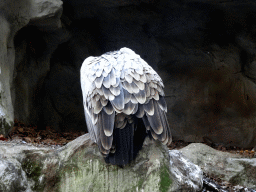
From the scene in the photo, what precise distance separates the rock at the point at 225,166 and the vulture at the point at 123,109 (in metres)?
1.95

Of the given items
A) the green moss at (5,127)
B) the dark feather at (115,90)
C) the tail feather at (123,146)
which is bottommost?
the green moss at (5,127)

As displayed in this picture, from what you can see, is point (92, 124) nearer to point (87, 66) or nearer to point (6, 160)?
point (87, 66)

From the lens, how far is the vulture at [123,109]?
2.28 metres

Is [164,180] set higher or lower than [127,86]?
lower

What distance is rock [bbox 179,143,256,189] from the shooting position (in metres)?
4.03

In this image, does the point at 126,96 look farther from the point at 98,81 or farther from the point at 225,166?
the point at 225,166

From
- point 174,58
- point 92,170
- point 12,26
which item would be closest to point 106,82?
point 92,170

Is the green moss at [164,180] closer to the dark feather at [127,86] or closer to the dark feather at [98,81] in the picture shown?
the dark feather at [127,86]

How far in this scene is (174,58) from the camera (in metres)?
7.41

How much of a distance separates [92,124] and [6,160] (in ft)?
2.34


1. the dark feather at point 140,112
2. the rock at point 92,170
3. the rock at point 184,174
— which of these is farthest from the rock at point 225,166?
the dark feather at point 140,112

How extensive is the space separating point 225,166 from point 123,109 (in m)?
2.53

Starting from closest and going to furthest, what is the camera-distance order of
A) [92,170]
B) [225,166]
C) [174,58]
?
[92,170] < [225,166] < [174,58]

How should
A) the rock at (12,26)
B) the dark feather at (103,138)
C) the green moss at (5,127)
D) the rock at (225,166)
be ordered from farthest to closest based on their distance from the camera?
the rock at (225,166) < the rock at (12,26) < the green moss at (5,127) < the dark feather at (103,138)
